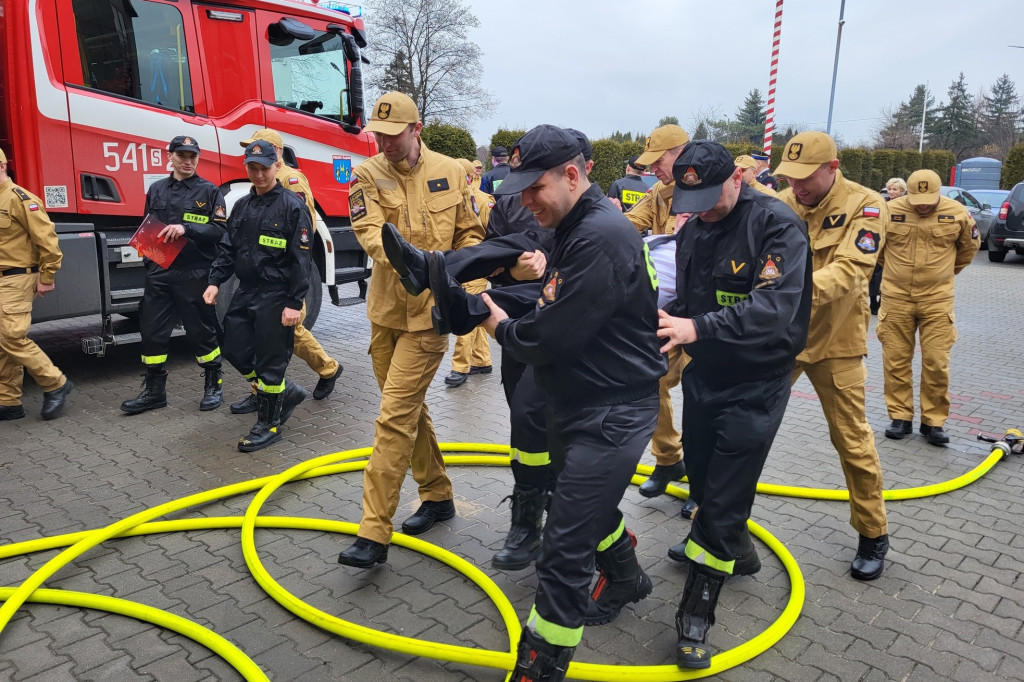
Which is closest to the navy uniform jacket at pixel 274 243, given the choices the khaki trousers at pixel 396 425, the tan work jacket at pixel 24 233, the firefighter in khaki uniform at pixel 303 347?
the firefighter in khaki uniform at pixel 303 347

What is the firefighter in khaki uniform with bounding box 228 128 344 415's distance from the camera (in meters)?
6.24

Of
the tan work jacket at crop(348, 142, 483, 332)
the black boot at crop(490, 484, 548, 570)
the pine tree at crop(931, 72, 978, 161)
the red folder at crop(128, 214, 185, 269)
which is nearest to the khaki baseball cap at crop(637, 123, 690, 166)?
the tan work jacket at crop(348, 142, 483, 332)

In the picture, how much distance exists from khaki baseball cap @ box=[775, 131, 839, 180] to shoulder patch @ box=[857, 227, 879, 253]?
371 millimetres

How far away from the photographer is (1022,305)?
41.6 ft

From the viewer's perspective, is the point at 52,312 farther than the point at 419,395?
Yes

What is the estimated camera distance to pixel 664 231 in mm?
5398

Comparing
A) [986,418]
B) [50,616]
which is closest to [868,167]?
[986,418]

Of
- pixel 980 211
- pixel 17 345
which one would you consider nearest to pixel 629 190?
pixel 17 345

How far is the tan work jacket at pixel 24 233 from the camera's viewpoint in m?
5.77

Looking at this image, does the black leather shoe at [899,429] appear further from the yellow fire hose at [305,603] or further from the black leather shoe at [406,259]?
the black leather shoe at [406,259]

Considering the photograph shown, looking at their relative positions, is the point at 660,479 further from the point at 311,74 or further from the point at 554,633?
the point at 311,74

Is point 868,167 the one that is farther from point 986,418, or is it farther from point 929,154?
point 986,418

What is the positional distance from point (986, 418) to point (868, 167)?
2786 cm

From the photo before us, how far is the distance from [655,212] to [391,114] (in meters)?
2.30
